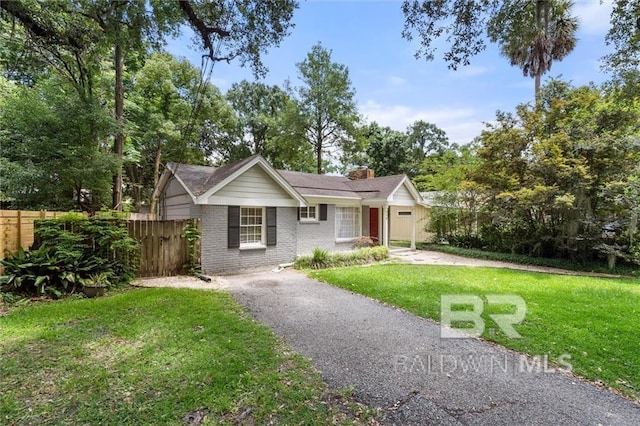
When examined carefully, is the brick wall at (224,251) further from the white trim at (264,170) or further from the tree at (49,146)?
the tree at (49,146)

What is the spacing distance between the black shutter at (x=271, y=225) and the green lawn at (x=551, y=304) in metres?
2.13

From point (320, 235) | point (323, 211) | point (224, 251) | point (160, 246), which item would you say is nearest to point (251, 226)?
point (224, 251)

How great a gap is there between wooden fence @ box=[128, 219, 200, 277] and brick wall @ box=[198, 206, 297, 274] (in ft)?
1.22

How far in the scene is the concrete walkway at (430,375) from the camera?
9.57 ft

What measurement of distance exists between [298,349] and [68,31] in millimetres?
8300

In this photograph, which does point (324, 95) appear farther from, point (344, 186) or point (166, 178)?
point (166, 178)

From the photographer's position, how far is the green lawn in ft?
13.3

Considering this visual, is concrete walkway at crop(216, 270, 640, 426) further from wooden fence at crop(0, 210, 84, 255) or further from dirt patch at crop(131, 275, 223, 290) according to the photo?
wooden fence at crop(0, 210, 84, 255)

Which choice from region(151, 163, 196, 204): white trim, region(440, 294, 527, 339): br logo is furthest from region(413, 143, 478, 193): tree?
region(151, 163, 196, 204): white trim

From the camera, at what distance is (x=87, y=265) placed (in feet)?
23.3

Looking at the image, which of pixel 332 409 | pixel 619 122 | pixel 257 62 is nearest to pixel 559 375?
pixel 332 409

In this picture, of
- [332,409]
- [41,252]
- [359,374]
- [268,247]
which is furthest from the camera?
[268,247]

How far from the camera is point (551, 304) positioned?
6406 millimetres

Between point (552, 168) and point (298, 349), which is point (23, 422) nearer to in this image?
point (298, 349)
